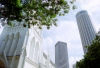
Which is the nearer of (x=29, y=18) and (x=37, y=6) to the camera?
(x=37, y=6)

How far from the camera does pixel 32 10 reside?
661cm

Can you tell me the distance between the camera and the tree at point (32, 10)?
5.93 m

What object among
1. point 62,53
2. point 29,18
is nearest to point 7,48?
point 29,18

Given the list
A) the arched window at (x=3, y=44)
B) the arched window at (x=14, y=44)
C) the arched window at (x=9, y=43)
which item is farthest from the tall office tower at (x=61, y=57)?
the arched window at (x=3, y=44)

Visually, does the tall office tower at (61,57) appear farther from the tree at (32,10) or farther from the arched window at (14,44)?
the tree at (32,10)

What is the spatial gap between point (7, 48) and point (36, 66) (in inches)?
246

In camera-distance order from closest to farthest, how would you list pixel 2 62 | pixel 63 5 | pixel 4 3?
1. pixel 4 3
2. pixel 63 5
3. pixel 2 62

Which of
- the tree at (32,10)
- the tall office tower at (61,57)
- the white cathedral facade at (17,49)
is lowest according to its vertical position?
the tall office tower at (61,57)

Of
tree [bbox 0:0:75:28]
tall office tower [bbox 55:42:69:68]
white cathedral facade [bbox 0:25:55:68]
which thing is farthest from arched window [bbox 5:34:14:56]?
tall office tower [bbox 55:42:69:68]

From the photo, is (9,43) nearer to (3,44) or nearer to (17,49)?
(3,44)

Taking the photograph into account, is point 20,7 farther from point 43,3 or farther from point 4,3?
point 43,3

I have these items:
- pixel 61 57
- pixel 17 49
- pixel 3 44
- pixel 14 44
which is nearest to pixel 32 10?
pixel 17 49

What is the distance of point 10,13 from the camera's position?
6156 millimetres

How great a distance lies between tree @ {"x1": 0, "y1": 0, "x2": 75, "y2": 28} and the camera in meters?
5.93
